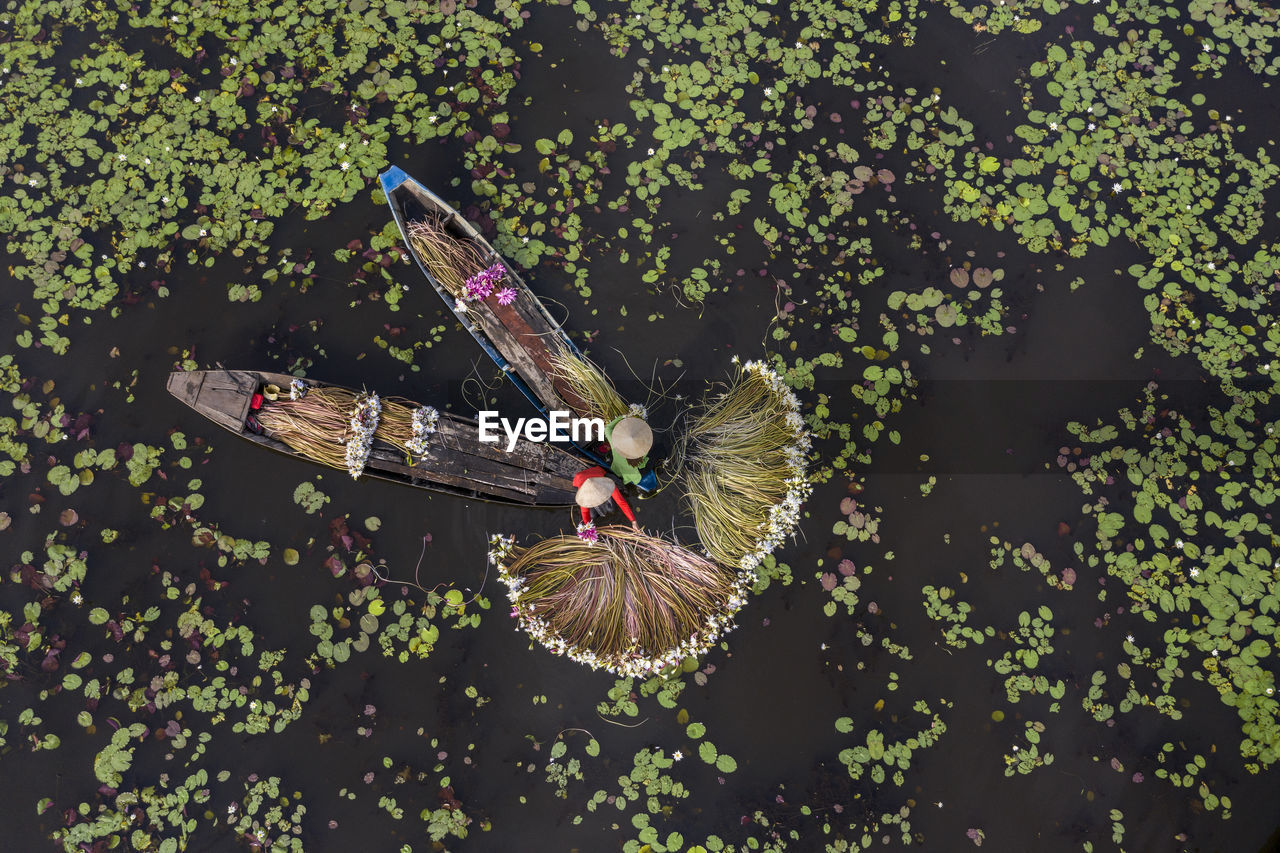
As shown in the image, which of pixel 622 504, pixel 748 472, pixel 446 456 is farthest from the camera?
pixel 748 472

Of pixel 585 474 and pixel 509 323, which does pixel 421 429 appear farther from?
pixel 585 474

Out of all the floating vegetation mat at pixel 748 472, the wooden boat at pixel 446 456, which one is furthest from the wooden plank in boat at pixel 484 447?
the floating vegetation mat at pixel 748 472

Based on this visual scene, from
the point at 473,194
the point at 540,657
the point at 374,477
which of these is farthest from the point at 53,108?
the point at 540,657

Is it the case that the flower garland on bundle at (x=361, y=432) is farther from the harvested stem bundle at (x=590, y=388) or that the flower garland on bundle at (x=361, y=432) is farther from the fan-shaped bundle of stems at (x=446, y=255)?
the harvested stem bundle at (x=590, y=388)

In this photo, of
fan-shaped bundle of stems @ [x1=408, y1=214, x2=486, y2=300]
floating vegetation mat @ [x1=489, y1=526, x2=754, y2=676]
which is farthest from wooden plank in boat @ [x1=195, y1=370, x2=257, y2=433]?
floating vegetation mat @ [x1=489, y1=526, x2=754, y2=676]

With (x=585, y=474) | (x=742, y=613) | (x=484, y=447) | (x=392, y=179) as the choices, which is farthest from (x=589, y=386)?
(x=392, y=179)

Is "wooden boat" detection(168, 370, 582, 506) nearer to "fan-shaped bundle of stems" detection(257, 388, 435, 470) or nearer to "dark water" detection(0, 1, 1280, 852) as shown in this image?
"fan-shaped bundle of stems" detection(257, 388, 435, 470)
